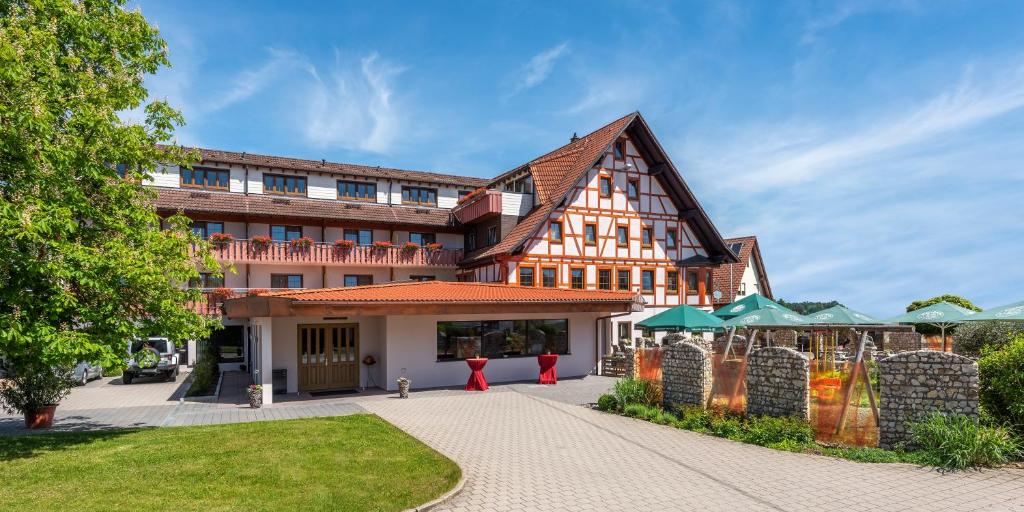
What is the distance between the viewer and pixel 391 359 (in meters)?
19.5

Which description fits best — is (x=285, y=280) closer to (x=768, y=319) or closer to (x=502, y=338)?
(x=502, y=338)

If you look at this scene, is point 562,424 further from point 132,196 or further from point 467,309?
point 132,196

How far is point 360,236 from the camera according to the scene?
3189 cm

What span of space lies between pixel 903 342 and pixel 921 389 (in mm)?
20466

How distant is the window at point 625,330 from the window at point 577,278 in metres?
2.82

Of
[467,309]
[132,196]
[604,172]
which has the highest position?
[604,172]

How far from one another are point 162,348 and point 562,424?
1952 centimetres

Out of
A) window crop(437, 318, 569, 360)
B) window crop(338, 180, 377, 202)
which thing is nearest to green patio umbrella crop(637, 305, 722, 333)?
window crop(437, 318, 569, 360)

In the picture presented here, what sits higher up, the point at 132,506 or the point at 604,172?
the point at 604,172

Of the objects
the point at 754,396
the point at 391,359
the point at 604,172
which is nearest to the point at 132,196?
the point at 391,359

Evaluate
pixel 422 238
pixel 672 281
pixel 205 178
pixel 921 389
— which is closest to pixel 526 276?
pixel 422 238

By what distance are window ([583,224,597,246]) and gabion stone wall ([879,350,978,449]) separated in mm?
18649

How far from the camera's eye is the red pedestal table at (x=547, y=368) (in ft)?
68.4

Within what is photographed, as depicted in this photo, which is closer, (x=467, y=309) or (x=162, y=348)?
(x=467, y=309)
